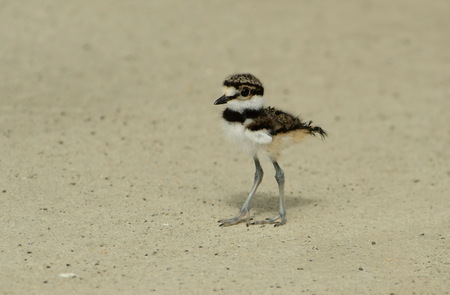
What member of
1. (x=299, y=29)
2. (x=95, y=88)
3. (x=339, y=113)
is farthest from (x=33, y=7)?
(x=339, y=113)

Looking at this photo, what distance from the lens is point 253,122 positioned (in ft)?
20.3

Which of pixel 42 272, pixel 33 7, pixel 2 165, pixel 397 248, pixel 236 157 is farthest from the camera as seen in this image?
pixel 33 7

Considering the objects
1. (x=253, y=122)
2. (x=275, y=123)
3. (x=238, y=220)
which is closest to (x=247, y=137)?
(x=253, y=122)

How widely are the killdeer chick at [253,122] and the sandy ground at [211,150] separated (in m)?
0.65

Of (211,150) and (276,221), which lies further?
(211,150)

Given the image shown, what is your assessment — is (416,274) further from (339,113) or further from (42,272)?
(339,113)

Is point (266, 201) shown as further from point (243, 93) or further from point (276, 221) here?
point (243, 93)

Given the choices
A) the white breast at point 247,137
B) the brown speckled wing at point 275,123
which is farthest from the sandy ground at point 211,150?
the brown speckled wing at point 275,123

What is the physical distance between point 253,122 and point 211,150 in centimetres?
223

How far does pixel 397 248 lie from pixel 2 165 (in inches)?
136

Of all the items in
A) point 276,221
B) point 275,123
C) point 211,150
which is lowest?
point 276,221

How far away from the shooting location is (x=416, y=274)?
5.52m

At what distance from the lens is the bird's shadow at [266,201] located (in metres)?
6.92

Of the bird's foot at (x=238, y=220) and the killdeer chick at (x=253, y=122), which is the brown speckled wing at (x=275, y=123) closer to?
the killdeer chick at (x=253, y=122)
